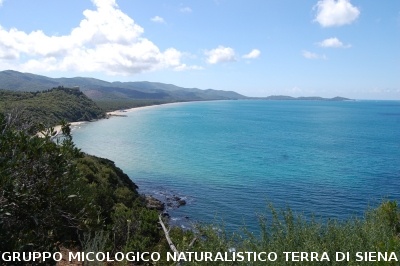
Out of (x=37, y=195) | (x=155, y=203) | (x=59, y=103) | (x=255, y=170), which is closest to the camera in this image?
(x=37, y=195)

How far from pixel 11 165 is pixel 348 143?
93.2 meters

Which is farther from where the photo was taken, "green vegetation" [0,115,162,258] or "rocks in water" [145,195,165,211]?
"rocks in water" [145,195,165,211]

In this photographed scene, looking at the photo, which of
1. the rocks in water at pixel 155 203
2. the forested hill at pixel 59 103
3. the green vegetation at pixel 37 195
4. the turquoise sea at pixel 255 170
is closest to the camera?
the green vegetation at pixel 37 195

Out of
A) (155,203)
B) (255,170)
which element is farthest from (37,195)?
(255,170)

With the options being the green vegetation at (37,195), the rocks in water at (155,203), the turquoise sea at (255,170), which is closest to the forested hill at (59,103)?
the turquoise sea at (255,170)

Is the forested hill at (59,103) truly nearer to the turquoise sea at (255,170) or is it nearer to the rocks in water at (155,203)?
the turquoise sea at (255,170)

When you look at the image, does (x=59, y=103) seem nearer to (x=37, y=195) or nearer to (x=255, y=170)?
(x=255, y=170)

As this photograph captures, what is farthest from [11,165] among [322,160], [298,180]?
[322,160]

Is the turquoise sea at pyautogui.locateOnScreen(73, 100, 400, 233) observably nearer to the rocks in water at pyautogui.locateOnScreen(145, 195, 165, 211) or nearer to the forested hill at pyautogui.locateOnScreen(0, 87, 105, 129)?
the rocks in water at pyautogui.locateOnScreen(145, 195, 165, 211)

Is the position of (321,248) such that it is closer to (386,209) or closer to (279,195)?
(386,209)

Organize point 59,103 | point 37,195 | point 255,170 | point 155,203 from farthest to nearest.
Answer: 1. point 59,103
2. point 255,170
3. point 155,203
4. point 37,195

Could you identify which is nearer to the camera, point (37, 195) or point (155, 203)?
point (37, 195)

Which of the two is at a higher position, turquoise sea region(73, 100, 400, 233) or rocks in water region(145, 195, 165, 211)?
turquoise sea region(73, 100, 400, 233)

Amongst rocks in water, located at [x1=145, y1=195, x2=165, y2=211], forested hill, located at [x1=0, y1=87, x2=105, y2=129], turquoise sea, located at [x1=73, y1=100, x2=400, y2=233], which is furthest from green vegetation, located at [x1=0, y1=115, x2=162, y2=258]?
forested hill, located at [x1=0, y1=87, x2=105, y2=129]
